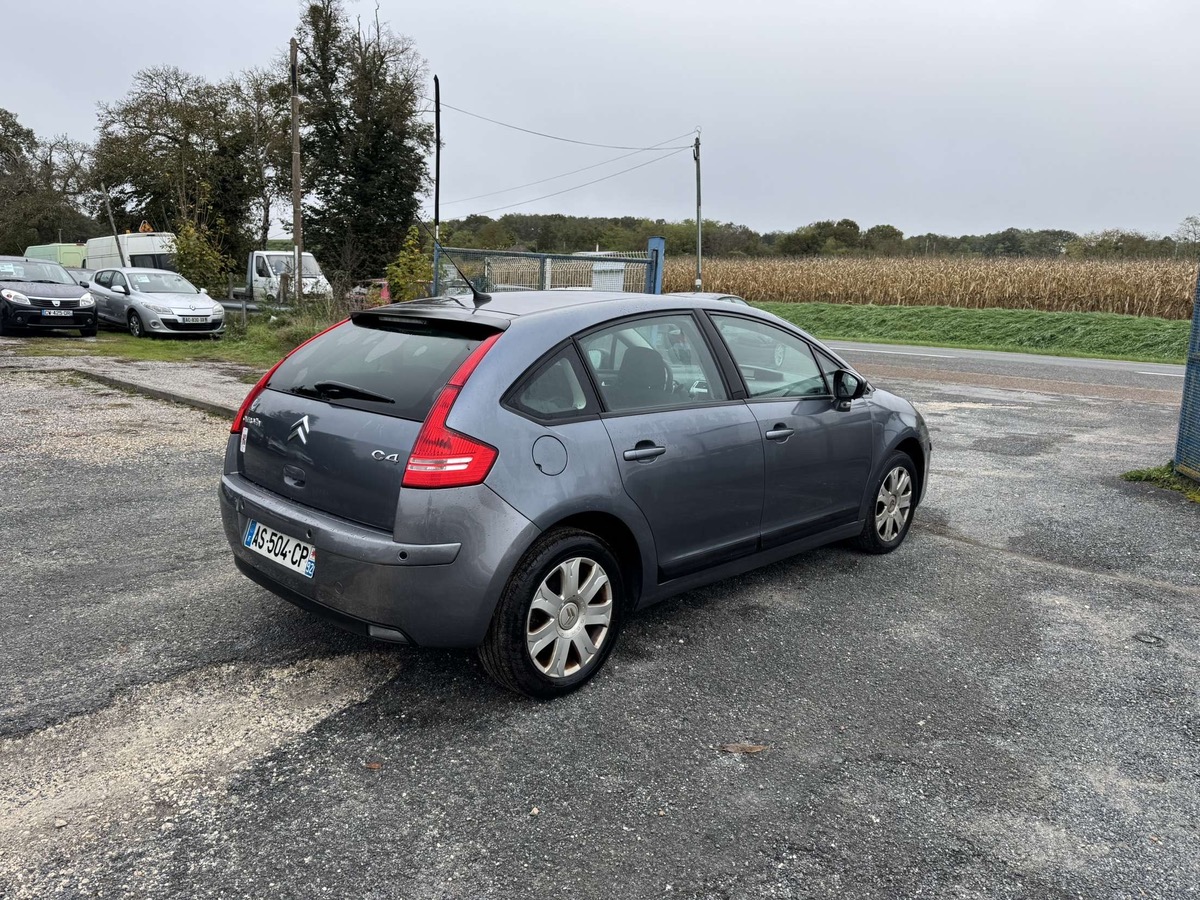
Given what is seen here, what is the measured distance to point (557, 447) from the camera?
3.48 metres

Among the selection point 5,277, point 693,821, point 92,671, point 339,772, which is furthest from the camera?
point 5,277

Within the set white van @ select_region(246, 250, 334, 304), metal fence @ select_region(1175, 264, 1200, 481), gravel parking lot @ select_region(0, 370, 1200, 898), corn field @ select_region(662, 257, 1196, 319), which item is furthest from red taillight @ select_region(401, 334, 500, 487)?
corn field @ select_region(662, 257, 1196, 319)

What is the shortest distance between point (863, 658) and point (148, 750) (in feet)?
9.37

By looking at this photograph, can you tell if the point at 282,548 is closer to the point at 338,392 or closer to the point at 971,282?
the point at 338,392

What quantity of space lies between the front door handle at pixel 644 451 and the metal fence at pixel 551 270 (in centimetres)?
956

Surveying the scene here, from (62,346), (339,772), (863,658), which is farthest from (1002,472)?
(62,346)

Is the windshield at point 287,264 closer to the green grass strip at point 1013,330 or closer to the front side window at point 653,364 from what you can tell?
the green grass strip at point 1013,330

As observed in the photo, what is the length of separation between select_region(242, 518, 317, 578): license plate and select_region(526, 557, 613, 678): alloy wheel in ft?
2.83

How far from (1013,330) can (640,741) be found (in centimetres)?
2517

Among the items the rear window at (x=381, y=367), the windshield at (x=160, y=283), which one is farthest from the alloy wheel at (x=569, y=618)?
the windshield at (x=160, y=283)

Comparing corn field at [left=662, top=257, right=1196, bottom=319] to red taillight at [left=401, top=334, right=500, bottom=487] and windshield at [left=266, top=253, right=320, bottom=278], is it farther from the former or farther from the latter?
red taillight at [left=401, top=334, right=500, bottom=487]

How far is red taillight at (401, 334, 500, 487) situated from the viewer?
127 inches

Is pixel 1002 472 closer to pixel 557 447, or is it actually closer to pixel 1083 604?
pixel 1083 604

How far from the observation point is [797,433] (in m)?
4.55
